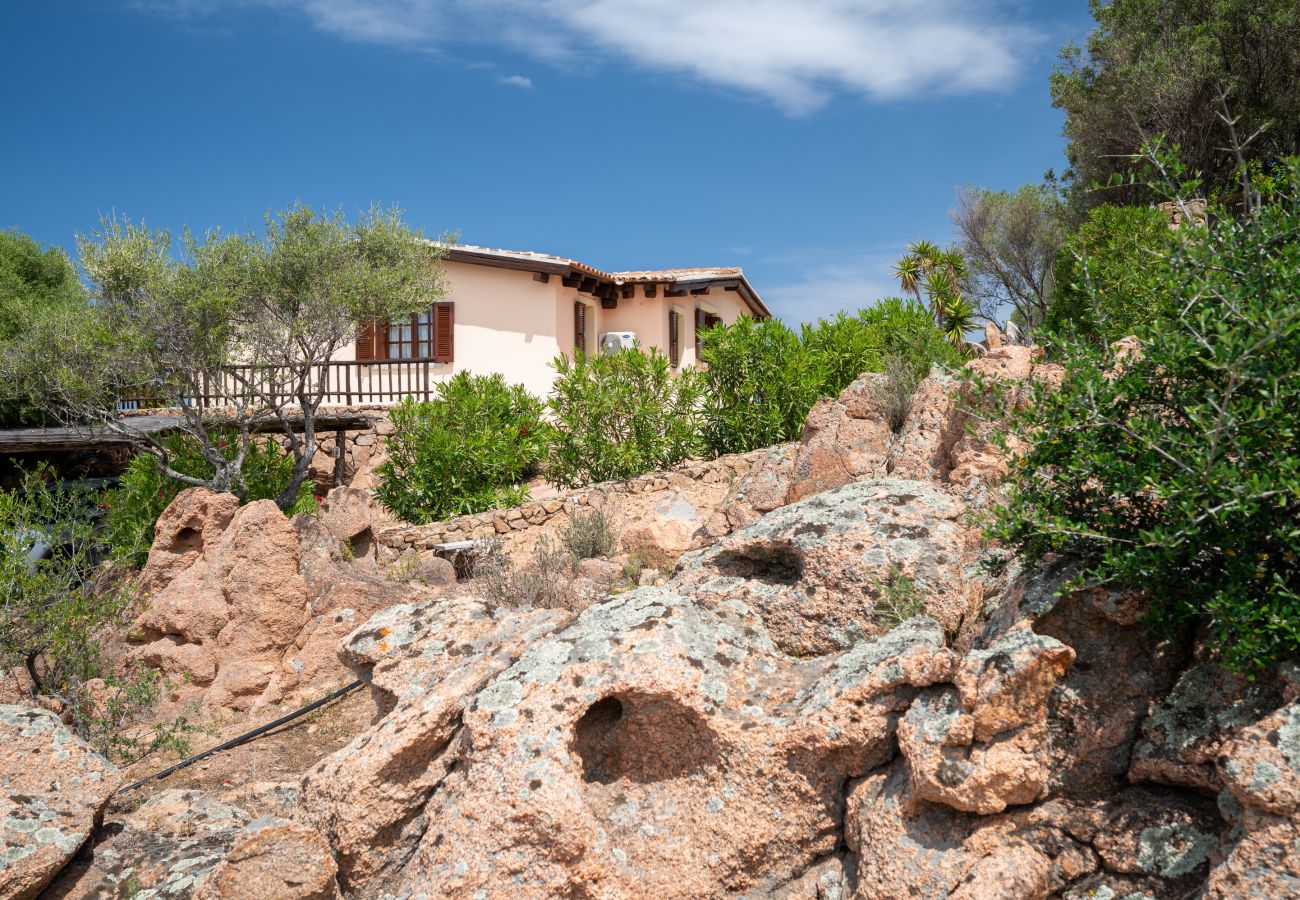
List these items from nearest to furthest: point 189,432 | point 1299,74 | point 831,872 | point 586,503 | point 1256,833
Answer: point 1256,833 → point 831,872 → point 586,503 → point 189,432 → point 1299,74

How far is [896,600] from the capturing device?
14.9ft

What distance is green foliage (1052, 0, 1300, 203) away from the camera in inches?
936

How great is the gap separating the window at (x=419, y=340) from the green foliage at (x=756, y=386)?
9.79 meters

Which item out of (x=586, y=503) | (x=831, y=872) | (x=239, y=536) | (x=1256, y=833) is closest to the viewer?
(x=1256, y=833)

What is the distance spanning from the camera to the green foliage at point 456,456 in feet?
50.4

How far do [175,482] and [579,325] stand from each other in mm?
12006

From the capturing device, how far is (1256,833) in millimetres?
2904

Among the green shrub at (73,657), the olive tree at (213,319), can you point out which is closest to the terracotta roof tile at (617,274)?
the olive tree at (213,319)

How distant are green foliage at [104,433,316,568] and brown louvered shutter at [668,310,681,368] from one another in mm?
12035

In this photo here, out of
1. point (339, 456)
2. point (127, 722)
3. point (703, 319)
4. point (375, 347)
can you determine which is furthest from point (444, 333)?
point (127, 722)

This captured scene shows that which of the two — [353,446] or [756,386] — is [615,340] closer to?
[353,446]

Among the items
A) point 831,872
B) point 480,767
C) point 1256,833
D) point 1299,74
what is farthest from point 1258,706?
point 1299,74

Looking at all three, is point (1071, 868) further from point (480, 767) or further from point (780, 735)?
point (480, 767)

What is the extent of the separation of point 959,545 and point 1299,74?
25232 millimetres
